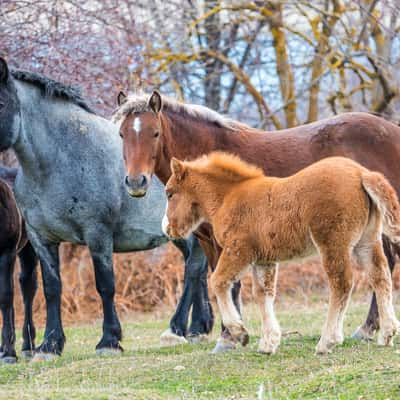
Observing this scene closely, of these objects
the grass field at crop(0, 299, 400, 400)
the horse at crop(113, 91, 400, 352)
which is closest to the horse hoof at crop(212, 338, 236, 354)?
the horse at crop(113, 91, 400, 352)

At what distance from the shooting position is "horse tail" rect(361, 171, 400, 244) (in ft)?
21.3

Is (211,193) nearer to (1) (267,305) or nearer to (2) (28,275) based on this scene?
(1) (267,305)

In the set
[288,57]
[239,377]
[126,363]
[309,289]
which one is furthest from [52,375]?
[288,57]

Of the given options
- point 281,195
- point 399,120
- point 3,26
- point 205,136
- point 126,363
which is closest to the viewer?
Result: point 281,195

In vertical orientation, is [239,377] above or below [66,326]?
above

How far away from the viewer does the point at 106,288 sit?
8.92 meters

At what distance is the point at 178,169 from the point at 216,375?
6.26 ft

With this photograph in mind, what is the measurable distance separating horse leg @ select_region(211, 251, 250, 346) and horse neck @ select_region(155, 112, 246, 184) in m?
1.61

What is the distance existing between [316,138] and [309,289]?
8442mm

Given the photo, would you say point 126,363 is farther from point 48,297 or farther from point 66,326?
point 66,326

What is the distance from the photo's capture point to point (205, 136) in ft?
27.3

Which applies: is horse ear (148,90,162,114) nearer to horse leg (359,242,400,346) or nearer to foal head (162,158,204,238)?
foal head (162,158,204,238)

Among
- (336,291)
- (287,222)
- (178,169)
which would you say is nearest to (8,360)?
(178,169)

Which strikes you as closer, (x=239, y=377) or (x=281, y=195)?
(x=239, y=377)
